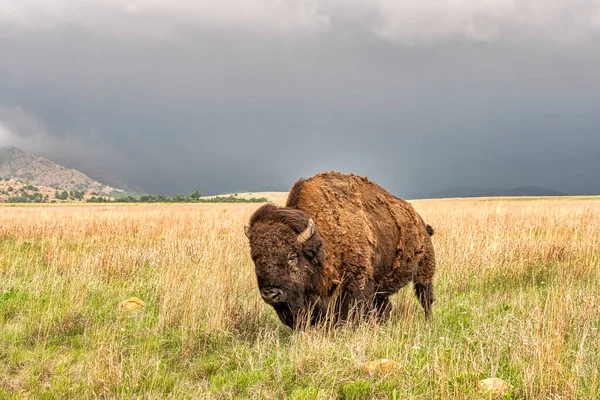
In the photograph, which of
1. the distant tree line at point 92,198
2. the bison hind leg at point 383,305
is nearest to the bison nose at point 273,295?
the bison hind leg at point 383,305

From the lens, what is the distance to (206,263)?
9.36 m

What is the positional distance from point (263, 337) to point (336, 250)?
1607 millimetres

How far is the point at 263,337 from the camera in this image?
6289 millimetres

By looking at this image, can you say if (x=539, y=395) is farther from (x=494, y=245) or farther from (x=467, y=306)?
(x=494, y=245)

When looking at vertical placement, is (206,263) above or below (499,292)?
above

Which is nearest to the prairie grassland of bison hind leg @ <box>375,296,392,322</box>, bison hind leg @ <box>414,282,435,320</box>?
bison hind leg @ <box>375,296,392,322</box>

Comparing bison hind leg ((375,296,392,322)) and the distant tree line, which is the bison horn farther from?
the distant tree line

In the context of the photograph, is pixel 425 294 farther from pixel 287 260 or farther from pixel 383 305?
pixel 287 260

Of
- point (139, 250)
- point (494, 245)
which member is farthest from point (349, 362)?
point (139, 250)

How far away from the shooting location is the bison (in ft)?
18.4

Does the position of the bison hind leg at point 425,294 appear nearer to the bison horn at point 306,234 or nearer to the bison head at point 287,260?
the bison head at point 287,260

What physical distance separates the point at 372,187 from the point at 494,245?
17.4ft

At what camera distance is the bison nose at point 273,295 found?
208 inches

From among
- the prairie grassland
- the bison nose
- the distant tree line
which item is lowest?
the prairie grassland
